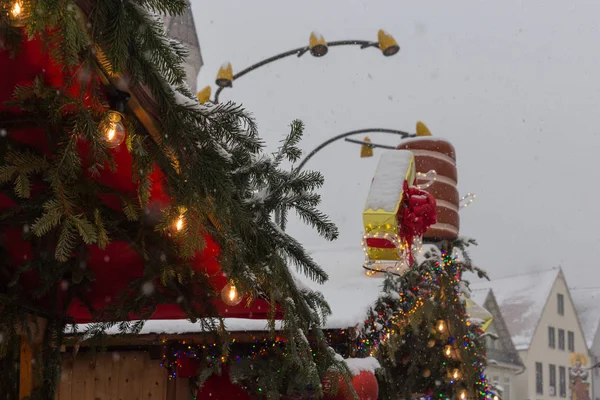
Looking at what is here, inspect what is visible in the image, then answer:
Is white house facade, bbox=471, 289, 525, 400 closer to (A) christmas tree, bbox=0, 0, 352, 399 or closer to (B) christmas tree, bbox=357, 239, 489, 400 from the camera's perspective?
(B) christmas tree, bbox=357, 239, 489, 400

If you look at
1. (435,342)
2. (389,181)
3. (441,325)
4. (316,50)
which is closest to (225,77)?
(316,50)

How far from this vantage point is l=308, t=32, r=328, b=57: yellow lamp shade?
10.5 m

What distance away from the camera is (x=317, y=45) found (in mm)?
10484

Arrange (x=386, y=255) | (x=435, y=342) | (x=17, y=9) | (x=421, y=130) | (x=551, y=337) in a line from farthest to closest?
(x=551, y=337) < (x=421, y=130) < (x=435, y=342) < (x=386, y=255) < (x=17, y=9)

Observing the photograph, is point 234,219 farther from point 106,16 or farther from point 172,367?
point 172,367

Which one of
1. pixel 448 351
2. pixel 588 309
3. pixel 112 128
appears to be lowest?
pixel 448 351

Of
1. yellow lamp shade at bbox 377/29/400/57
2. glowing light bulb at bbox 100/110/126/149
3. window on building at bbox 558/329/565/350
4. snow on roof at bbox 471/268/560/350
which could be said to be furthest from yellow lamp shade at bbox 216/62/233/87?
window on building at bbox 558/329/565/350

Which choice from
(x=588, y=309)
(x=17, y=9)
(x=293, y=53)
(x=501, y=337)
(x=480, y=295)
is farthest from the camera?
(x=588, y=309)

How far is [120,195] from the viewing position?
359 centimetres

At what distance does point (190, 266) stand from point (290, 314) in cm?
79

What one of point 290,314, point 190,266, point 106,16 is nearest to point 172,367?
point 190,266

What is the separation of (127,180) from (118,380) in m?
4.91

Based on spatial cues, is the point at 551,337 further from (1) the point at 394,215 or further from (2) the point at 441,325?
(1) the point at 394,215

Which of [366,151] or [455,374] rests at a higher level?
[366,151]
